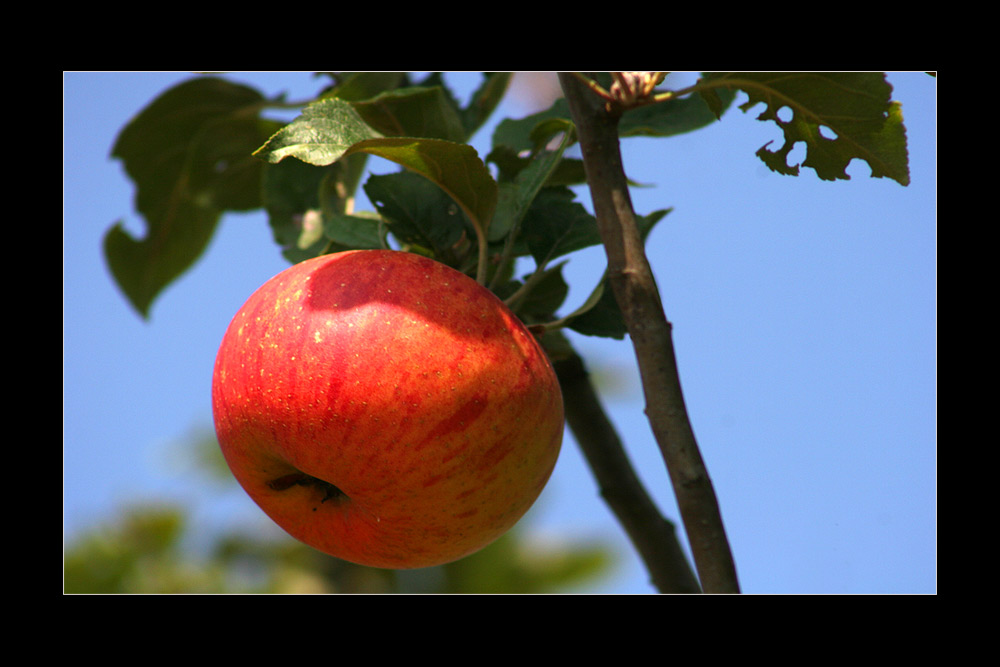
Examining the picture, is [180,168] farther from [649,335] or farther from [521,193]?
[649,335]

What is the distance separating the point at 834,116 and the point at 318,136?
0.62 metres

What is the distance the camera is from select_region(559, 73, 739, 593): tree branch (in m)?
0.87

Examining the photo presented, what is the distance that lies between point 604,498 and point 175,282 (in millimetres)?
1079

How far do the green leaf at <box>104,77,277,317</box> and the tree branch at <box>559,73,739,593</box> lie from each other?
88cm

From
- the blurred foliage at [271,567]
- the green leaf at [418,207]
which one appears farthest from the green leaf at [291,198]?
the blurred foliage at [271,567]

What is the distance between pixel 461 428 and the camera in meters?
0.79

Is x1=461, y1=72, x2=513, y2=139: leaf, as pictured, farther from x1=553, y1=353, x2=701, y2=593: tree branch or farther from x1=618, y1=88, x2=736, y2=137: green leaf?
x1=553, y1=353, x2=701, y2=593: tree branch

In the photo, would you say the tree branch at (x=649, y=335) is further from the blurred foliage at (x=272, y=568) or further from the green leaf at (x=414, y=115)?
the blurred foliage at (x=272, y=568)

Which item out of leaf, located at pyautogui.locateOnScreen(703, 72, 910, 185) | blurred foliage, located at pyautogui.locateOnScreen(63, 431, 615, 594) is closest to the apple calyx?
leaf, located at pyautogui.locateOnScreen(703, 72, 910, 185)

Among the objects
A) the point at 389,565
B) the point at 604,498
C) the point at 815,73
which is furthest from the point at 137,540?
the point at 815,73

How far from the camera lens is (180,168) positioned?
1.76 m

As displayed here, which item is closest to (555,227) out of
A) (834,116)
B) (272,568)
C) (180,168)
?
(834,116)

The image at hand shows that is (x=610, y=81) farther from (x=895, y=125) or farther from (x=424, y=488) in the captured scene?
(x=424, y=488)

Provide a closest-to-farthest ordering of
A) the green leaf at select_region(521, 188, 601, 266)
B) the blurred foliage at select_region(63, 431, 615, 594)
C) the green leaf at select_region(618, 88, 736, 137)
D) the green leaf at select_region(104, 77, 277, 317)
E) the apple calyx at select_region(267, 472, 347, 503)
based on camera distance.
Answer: the apple calyx at select_region(267, 472, 347, 503) < the green leaf at select_region(521, 188, 601, 266) < the green leaf at select_region(618, 88, 736, 137) < the green leaf at select_region(104, 77, 277, 317) < the blurred foliage at select_region(63, 431, 615, 594)
